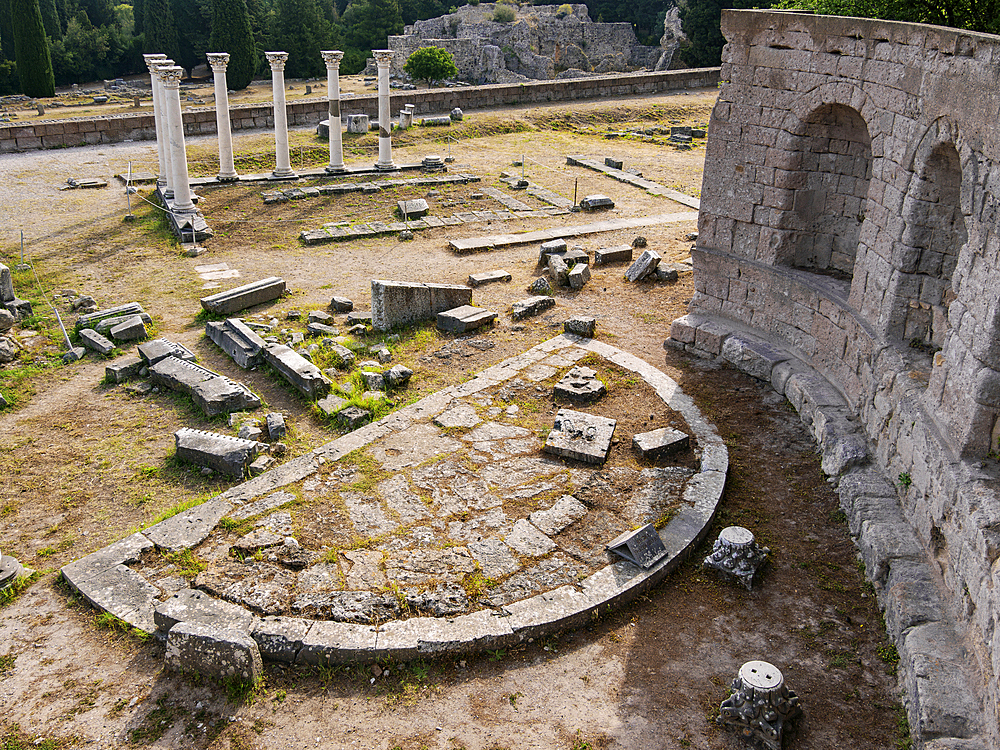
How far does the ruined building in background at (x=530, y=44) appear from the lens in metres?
45.9

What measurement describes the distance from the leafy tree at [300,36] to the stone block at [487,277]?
35707 mm

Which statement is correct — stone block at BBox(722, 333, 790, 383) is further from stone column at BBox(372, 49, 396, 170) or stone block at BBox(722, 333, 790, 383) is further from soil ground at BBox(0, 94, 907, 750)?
stone column at BBox(372, 49, 396, 170)

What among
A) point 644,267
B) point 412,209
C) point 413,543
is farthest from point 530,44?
point 413,543

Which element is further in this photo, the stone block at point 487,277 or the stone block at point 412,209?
the stone block at point 412,209

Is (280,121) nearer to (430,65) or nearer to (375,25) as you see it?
(430,65)

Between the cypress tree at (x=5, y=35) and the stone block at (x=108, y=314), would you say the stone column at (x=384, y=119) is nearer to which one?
the stone block at (x=108, y=314)

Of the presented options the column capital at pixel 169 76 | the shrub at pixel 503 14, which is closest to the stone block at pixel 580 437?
the column capital at pixel 169 76

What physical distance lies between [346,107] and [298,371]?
17.2m

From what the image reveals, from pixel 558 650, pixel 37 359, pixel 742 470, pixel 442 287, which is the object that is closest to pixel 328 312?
pixel 442 287

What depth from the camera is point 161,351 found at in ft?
34.8

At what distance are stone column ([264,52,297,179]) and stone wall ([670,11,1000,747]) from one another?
1230 centimetres

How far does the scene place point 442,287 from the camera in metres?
12.1

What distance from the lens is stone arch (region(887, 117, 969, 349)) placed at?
7438 mm

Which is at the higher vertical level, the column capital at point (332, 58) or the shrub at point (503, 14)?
the shrub at point (503, 14)
